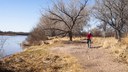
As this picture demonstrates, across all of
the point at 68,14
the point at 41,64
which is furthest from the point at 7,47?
the point at 41,64

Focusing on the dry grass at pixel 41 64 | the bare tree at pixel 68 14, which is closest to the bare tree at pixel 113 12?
the bare tree at pixel 68 14

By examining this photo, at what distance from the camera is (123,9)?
4981 cm

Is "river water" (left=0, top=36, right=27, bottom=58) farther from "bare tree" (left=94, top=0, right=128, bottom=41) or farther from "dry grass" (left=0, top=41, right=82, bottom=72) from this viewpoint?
"bare tree" (left=94, top=0, right=128, bottom=41)

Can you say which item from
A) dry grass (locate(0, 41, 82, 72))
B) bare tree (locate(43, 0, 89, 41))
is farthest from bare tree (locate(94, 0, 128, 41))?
dry grass (locate(0, 41, 82, 72))

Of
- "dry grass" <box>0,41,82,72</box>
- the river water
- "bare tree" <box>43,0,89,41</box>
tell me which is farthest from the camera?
"bare tree" <box>43,0,89,41</box>

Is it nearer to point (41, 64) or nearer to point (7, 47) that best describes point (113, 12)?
point (7, 47)

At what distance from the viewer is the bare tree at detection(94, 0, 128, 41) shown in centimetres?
4948

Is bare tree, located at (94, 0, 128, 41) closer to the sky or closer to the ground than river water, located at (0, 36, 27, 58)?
closer to the sky

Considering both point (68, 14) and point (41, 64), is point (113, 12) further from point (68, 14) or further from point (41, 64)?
point (41, 64)

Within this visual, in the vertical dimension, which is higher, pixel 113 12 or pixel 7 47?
pixel 113 12

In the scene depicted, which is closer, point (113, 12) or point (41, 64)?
point (41, 64)

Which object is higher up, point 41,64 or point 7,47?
point 41,64

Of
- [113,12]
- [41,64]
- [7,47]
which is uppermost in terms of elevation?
[113,12]

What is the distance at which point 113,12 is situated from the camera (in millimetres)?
51625
